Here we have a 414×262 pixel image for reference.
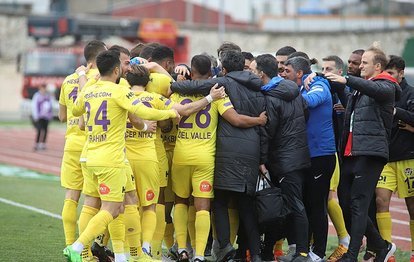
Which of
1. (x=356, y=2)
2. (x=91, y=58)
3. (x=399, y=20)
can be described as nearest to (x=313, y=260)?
(x=91, y=58)

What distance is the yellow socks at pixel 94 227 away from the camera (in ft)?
28.1

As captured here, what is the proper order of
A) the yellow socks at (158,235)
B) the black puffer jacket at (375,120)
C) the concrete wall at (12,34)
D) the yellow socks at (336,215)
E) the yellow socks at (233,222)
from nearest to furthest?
the black puffer jacket at (375,120) → the yellow socks at (158,235) → the yellow socks at (233,222) → the yellow socks at (336,215) → the concrete wall at (12,34)

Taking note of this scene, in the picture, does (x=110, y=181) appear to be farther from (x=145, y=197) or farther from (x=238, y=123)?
(x=238, y=123)

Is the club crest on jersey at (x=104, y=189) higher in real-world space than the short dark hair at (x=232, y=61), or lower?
lower

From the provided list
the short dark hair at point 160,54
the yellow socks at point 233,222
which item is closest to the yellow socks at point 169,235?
the yellow socks at point 233,222

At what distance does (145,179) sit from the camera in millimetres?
9367

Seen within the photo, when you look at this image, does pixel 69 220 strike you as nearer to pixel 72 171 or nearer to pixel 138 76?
pixel 72 171

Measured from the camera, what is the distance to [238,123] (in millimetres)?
9398

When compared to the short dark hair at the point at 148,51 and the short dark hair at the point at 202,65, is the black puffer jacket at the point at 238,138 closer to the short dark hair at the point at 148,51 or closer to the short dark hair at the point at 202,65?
the short dark hair at the point at 202,65

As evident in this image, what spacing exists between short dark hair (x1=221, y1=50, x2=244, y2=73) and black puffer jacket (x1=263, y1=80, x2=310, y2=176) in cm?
42

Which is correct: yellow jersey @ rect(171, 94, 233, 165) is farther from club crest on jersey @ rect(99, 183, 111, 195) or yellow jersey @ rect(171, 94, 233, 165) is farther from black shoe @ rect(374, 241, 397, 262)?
black shoe @ rect(374, 241, 397, 262)

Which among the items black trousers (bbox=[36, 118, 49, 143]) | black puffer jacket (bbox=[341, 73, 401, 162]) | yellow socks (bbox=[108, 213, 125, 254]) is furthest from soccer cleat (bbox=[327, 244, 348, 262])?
black trousers (bbox=[36, 118, 49, 143])

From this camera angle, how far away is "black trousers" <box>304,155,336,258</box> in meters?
9.77

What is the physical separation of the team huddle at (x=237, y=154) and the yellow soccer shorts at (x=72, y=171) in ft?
0.03
